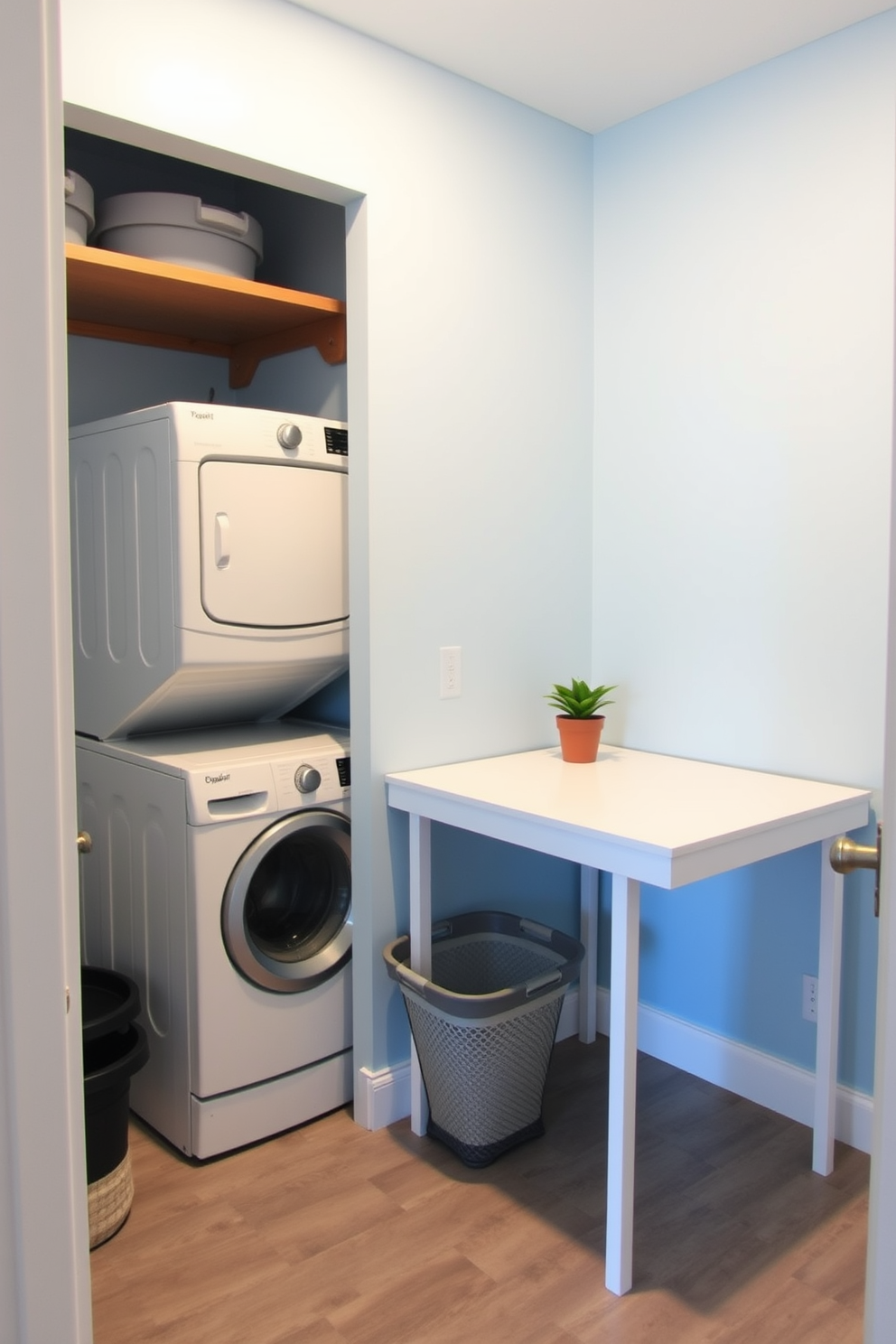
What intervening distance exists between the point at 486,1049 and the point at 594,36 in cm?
222

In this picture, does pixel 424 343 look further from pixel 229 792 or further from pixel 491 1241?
pixel 491 1241

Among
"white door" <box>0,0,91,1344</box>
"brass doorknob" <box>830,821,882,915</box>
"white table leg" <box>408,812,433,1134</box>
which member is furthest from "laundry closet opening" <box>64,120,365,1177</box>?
"brass doorknob" <box>830,821,882,915</box>

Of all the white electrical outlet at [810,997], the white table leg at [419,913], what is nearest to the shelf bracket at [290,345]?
the white table leg at [419,913]

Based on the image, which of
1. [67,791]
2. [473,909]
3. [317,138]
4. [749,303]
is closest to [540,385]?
[749,303]

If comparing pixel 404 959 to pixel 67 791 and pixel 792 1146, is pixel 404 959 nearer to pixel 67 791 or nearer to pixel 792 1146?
pixel 792 1146

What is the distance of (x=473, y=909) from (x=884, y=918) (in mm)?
1959

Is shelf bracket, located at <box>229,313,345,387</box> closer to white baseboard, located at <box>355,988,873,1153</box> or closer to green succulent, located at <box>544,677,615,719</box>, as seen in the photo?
green succulent, located at <box>544,677,615,719</box>

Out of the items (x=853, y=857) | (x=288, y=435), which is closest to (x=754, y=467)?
(x=288, y=435)

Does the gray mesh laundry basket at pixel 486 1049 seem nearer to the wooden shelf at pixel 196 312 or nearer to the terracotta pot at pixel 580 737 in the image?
the terracotta pot at pixel 580 737

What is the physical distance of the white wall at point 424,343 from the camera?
2057mm

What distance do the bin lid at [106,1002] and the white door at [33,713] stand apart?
50.6 inches

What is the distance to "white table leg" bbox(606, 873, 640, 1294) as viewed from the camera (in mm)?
1849

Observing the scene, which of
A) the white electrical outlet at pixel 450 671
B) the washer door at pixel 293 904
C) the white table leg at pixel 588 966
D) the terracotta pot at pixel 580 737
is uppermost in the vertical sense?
the white electrical outlet at pixel 450 671

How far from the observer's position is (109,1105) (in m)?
2.01
